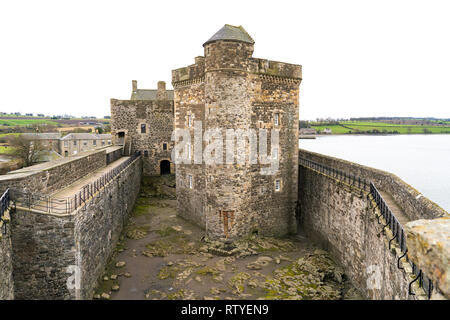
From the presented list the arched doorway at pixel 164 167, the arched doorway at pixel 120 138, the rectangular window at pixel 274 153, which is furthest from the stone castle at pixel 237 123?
the arched doorway at pixel 120 138

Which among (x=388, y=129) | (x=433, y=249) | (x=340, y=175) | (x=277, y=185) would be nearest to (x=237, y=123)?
(x=277, y=185)

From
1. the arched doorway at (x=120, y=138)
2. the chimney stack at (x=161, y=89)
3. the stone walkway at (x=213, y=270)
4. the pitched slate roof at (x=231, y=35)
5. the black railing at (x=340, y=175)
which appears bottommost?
the stone walkway at (x=213, y=270)

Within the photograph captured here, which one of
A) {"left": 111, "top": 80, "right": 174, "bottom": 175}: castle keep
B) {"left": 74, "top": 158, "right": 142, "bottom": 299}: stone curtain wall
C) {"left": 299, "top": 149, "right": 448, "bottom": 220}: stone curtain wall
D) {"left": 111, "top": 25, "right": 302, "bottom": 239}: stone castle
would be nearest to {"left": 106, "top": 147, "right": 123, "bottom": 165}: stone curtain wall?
{"left": 111, "top": 80, "right": 174, "bottom": 175}: castle keep

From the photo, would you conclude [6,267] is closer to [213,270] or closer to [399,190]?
[213,270]

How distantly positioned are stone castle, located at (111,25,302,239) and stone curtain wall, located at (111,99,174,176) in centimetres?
767

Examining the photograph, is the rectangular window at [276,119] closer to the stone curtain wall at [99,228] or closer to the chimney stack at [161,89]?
the stone curtain wall at [99,228]

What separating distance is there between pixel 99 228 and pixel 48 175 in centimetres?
297

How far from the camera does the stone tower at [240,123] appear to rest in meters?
14.9

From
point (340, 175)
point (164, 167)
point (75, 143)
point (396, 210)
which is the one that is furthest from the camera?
point (75, 143)

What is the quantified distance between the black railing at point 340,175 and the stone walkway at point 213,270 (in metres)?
3.82

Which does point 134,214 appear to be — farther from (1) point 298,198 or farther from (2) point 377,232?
(2) point 377,232

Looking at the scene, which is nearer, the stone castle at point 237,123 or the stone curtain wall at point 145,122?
the stone castle at point 237,123

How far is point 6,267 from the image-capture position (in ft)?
27.1

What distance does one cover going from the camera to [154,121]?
86.2ft
